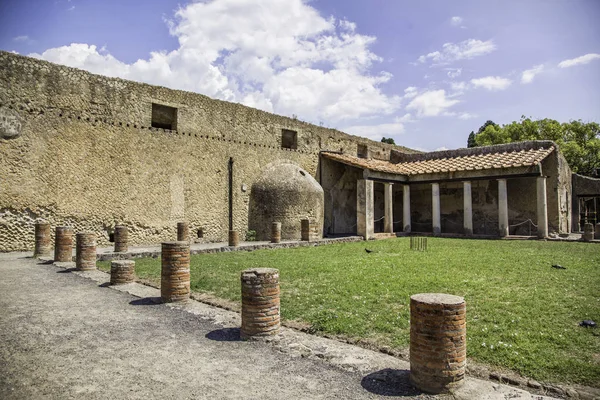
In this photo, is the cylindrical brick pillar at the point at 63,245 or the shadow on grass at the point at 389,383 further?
the cylindrical brick pillar at the point at 63,245

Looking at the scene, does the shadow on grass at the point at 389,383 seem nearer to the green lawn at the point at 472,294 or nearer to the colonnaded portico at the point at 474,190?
the green lawn at the point at 472,294

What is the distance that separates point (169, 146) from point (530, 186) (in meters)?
15.1

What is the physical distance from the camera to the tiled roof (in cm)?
1596

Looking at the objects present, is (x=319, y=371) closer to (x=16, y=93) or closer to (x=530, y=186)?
(x=16, y=93)

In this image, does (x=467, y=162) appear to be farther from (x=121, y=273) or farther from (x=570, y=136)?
(x=570, y=136)

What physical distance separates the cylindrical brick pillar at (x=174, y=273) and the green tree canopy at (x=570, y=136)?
30.0m

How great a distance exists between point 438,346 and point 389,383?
464 mm

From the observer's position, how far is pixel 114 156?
12.7 m

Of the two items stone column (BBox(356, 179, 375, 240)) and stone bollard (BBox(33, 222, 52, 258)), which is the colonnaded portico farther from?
stone bollard (BBox(33, 222, 52, 258))

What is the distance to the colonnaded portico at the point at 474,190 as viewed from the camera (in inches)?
635

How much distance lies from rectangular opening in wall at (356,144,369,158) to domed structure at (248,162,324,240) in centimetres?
629

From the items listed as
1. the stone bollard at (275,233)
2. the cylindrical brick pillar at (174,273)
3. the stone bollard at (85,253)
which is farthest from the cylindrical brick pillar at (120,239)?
the cylindrical brick pillar at (174,273)

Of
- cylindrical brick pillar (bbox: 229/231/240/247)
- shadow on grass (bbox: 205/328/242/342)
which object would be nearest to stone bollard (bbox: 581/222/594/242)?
cylindrical brick pillar (bbox: 229/231/240/247)

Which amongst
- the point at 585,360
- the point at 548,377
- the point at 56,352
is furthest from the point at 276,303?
the point at 585,360
